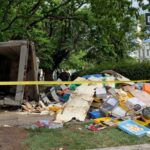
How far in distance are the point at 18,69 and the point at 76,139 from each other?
6.01 meters

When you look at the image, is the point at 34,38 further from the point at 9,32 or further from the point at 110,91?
the point at 110,91

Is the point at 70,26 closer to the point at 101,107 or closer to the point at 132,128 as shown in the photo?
the point at 101,107

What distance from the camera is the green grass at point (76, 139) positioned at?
7.85 meters

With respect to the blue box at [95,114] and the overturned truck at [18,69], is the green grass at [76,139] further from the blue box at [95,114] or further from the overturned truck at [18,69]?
the overturned truck at [18,69]

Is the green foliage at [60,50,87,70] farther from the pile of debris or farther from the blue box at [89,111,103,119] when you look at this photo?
the blue box at [89,111,103,119]

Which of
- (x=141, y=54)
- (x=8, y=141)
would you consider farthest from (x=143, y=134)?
(x=141, y=54)

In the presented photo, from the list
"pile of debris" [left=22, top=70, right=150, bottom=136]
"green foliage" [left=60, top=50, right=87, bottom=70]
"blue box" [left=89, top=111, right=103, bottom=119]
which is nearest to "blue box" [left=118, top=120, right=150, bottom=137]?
"pile of debris" [left=22, top=70, right=150, bottom=136]

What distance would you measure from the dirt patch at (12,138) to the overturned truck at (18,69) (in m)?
3.00

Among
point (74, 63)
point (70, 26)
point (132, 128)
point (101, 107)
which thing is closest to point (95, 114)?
point (101, 107)

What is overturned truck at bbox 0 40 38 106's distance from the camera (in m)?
12.2

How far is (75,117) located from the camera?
33.8 ft

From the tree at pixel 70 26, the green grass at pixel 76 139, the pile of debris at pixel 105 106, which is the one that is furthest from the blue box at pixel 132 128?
the tree at pixel 70 26

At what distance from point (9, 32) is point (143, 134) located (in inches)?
481

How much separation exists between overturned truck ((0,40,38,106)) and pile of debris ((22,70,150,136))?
441 mm
